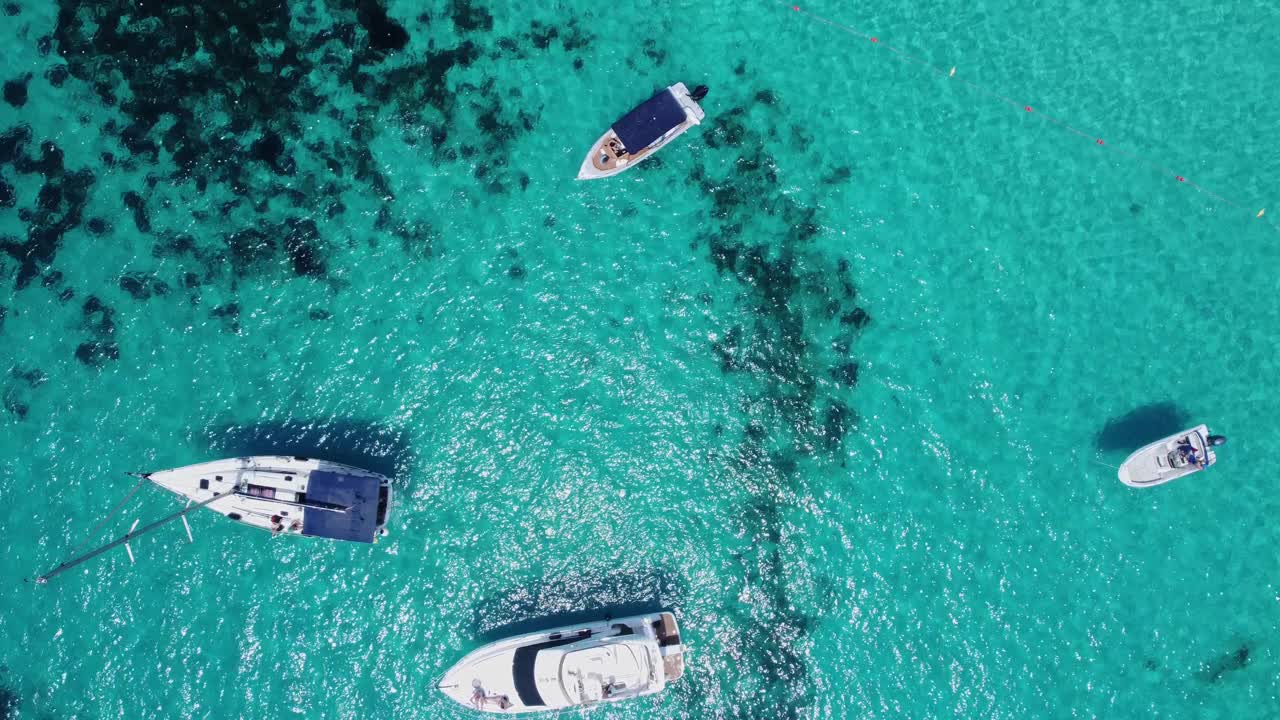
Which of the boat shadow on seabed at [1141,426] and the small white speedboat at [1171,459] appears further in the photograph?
the boat shadow on seabed at [1141,426]

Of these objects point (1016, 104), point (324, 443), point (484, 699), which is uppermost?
point (1016, 104)

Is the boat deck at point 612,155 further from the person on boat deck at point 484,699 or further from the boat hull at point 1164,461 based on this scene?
the boat hull at point 1164,461

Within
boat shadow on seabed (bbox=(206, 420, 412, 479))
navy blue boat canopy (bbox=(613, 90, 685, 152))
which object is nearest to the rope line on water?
boat shadow on seabed (bbox=(206, 420, 412, 479))

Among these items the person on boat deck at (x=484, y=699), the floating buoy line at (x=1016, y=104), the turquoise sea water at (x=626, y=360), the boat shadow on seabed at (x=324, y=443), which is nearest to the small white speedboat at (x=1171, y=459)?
the turquoise sea water at (x=626, y=360)

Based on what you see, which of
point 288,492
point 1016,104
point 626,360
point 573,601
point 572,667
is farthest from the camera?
point 1016,104

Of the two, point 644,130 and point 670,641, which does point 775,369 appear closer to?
point 644,130

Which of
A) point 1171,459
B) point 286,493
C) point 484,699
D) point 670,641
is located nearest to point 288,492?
point 286,493
